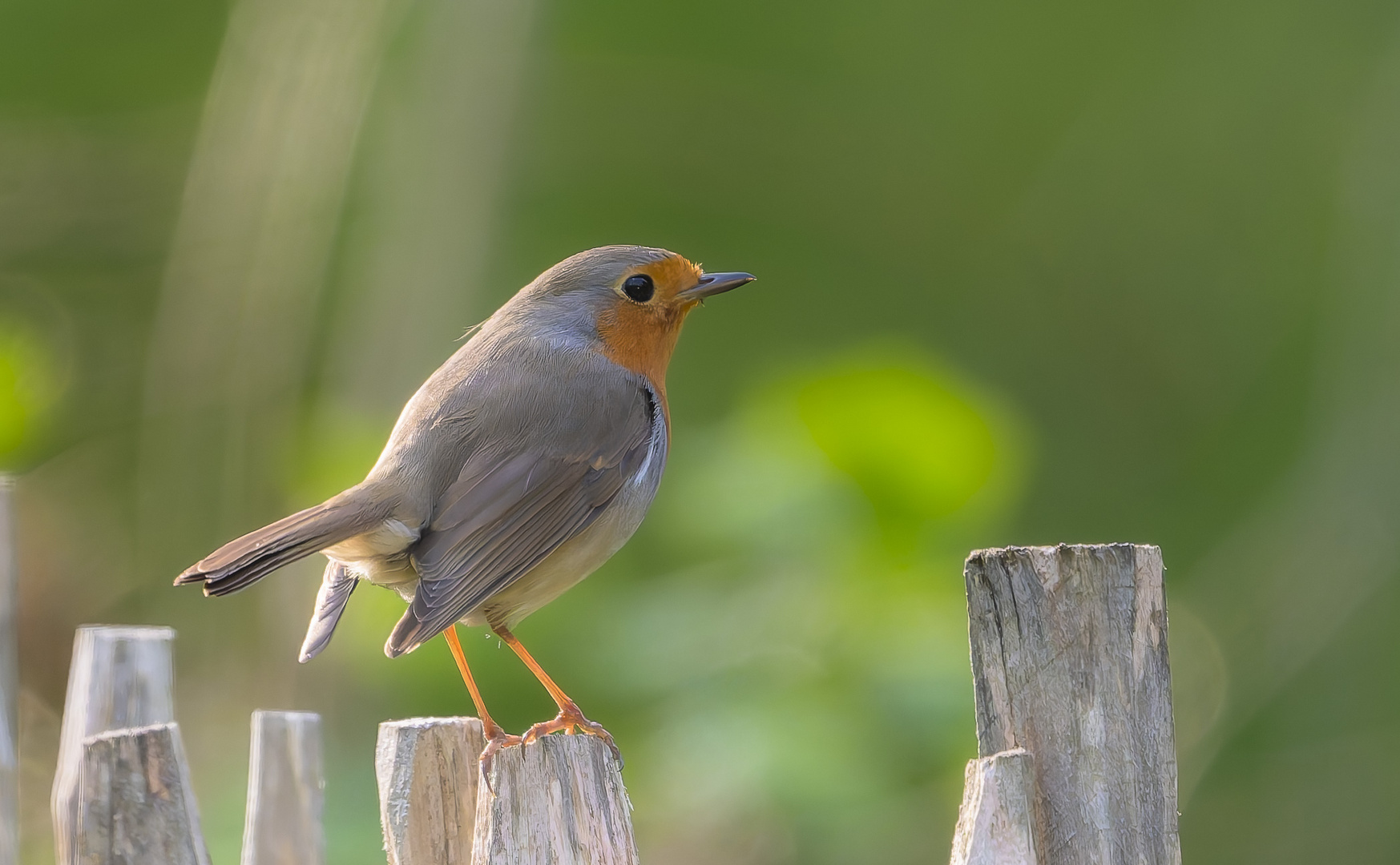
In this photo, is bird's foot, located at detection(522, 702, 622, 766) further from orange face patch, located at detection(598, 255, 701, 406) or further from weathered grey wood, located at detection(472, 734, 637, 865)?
orange face patch, located at detection(598, 255, 701, 406)

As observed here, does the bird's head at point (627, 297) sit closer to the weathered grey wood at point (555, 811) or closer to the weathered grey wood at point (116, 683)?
the weathered grey wood at point (116, 683)

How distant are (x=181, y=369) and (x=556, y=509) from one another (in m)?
3.62

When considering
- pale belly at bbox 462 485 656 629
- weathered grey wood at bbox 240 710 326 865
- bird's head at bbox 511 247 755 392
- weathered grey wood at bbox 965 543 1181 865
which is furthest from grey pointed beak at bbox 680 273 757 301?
weathered grey wood at bbox 965 543 1181 865

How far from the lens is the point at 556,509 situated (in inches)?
119

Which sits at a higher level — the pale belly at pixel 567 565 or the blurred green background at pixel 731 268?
the blurred green background at pixel 731 268

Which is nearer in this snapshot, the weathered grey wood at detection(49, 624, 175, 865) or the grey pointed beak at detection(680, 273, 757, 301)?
the weathered grey wood at detection(49, 624, 175, 865)

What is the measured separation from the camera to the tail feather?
9.05 feet

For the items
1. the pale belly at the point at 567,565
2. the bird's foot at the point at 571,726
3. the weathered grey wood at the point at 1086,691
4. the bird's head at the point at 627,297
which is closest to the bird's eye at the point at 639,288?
the bird's head at the point at 627,297

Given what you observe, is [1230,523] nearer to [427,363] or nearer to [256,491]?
[427,363]

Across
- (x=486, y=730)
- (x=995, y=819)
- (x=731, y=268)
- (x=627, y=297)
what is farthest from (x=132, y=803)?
(x=731, y=268)

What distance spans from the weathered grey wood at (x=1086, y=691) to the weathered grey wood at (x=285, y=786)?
135cm

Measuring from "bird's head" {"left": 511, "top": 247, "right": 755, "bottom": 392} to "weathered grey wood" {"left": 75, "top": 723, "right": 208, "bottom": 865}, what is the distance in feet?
5.23

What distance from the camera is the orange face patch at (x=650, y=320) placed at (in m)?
3.43

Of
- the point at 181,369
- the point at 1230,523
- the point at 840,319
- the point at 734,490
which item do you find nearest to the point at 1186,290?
the point at 1230,523
